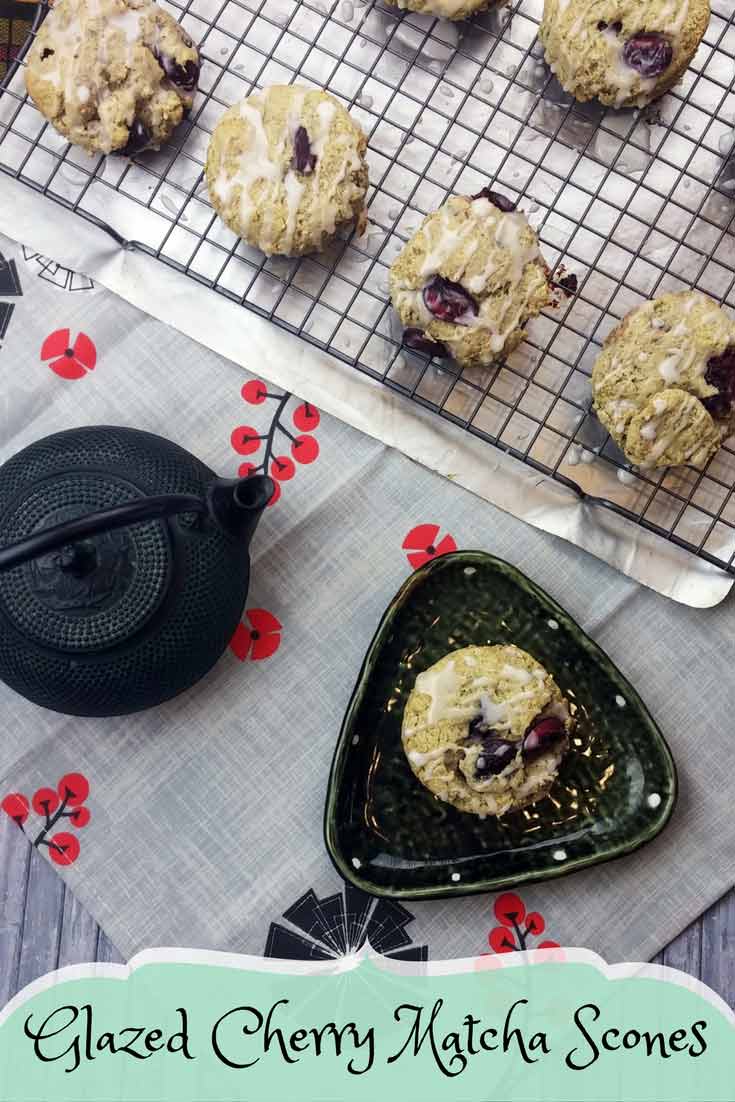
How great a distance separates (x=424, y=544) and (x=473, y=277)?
1.56 feet

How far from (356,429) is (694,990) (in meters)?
1.17

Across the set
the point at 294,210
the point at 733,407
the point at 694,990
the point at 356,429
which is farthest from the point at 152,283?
the point at 694,990

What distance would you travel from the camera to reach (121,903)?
1848 millimetres

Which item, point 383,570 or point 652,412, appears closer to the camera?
point 652,412

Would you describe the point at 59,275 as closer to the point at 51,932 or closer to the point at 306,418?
the point at 306,418

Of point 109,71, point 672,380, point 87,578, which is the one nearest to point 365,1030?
point 87,578

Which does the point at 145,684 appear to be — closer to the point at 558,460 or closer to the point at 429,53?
the point at 558,460

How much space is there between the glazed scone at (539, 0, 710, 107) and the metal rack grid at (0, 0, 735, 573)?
0.36ft

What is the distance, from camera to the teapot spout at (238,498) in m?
1.49

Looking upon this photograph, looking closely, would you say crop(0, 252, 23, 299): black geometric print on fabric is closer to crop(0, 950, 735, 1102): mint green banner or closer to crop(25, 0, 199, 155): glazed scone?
crop(25, 0, 199, 155): glazed scone

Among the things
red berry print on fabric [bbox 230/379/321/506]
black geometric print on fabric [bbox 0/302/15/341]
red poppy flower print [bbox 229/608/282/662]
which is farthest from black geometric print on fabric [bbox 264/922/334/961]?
black geometric print on fabric [bbox 0/302/15/341]

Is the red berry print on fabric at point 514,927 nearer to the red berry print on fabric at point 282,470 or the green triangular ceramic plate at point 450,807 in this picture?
the green triangular ceramic plate at point 450,807

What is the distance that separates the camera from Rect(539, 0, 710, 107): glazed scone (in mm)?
1688

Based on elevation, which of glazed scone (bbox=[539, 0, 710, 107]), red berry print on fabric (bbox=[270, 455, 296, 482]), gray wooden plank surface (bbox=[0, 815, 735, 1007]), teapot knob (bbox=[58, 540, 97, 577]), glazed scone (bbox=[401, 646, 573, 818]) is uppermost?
glazed scone (bbox=[539, 0, 710, 107])
